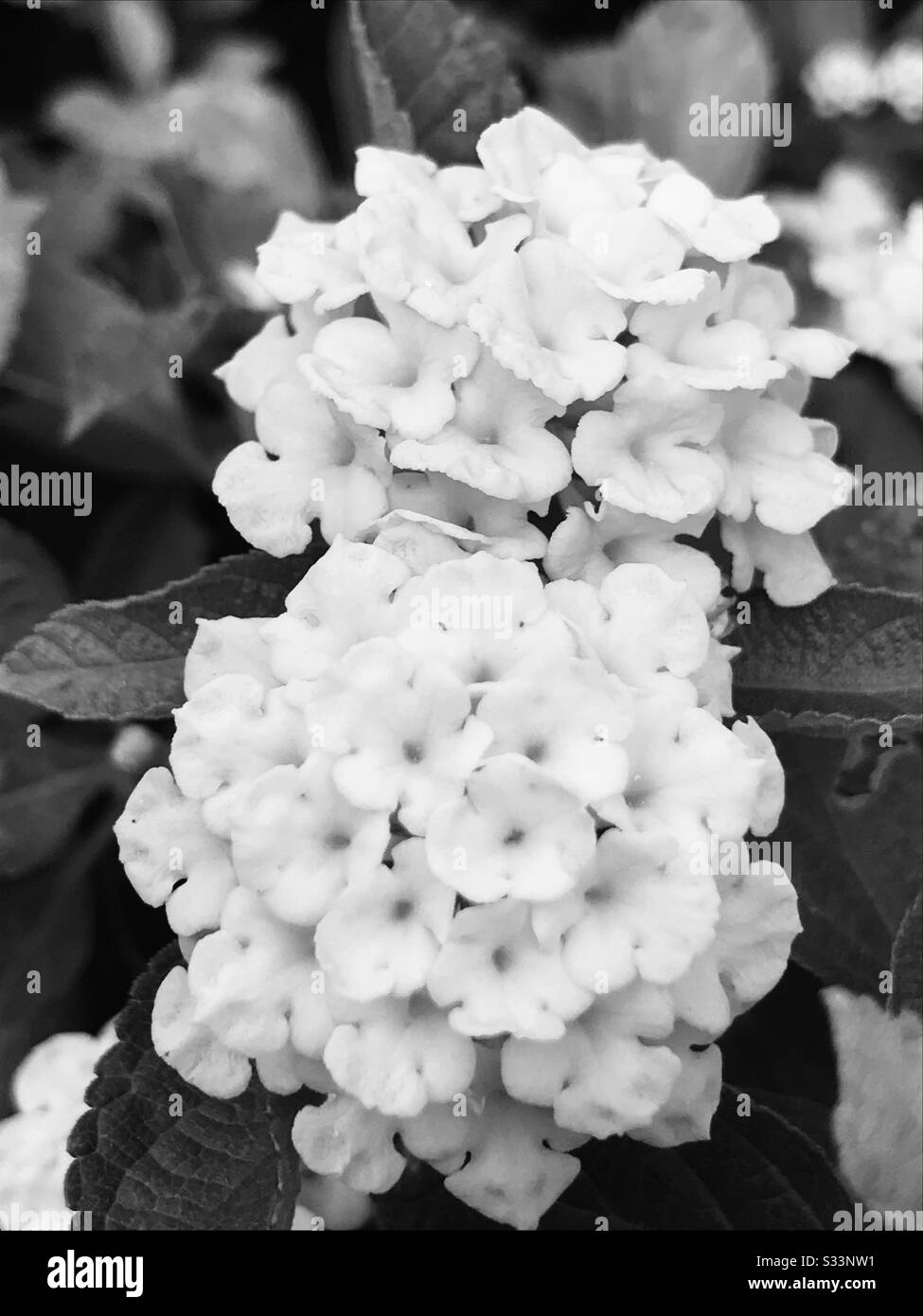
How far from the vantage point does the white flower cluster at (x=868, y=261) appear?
1.12 m

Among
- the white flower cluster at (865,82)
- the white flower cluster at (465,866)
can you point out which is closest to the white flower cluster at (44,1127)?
Answer: the white flower cluster at (465,866)

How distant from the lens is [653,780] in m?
0.74

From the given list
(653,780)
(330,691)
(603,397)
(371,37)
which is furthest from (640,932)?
(371,37)

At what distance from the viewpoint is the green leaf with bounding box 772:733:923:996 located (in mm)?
943

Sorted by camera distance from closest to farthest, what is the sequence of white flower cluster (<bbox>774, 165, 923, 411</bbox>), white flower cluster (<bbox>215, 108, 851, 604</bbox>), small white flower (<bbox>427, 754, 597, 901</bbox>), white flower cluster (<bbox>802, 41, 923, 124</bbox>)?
small white flower (<bbox>427, 754, 597, 901</bbox>) < white flower cluster (<bbox>215, 108, 851, 604</bbox>) < white flower cluster (<bbox>774, 165, 923, 411</bbox>) < white flower cluster (<bbox>802, 41, 923, 124</bbox>)

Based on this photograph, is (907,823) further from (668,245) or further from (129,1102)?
(129,1102)

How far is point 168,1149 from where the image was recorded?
2.66 feet

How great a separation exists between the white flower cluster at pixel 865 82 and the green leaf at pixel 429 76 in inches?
19.9

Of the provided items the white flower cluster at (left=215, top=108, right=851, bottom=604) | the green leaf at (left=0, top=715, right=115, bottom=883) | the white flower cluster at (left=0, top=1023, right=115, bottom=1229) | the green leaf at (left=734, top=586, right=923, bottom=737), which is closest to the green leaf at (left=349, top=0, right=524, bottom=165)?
the white flower cluster at (left=215, top=108, right=851, bottom=604)

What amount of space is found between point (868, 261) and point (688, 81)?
0.24 meters

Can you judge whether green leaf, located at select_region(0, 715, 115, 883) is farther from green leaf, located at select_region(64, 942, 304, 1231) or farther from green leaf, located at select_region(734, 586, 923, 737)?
green leaf, located at select_region(734, 586, 923, 737)

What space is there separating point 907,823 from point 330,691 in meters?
0.44
